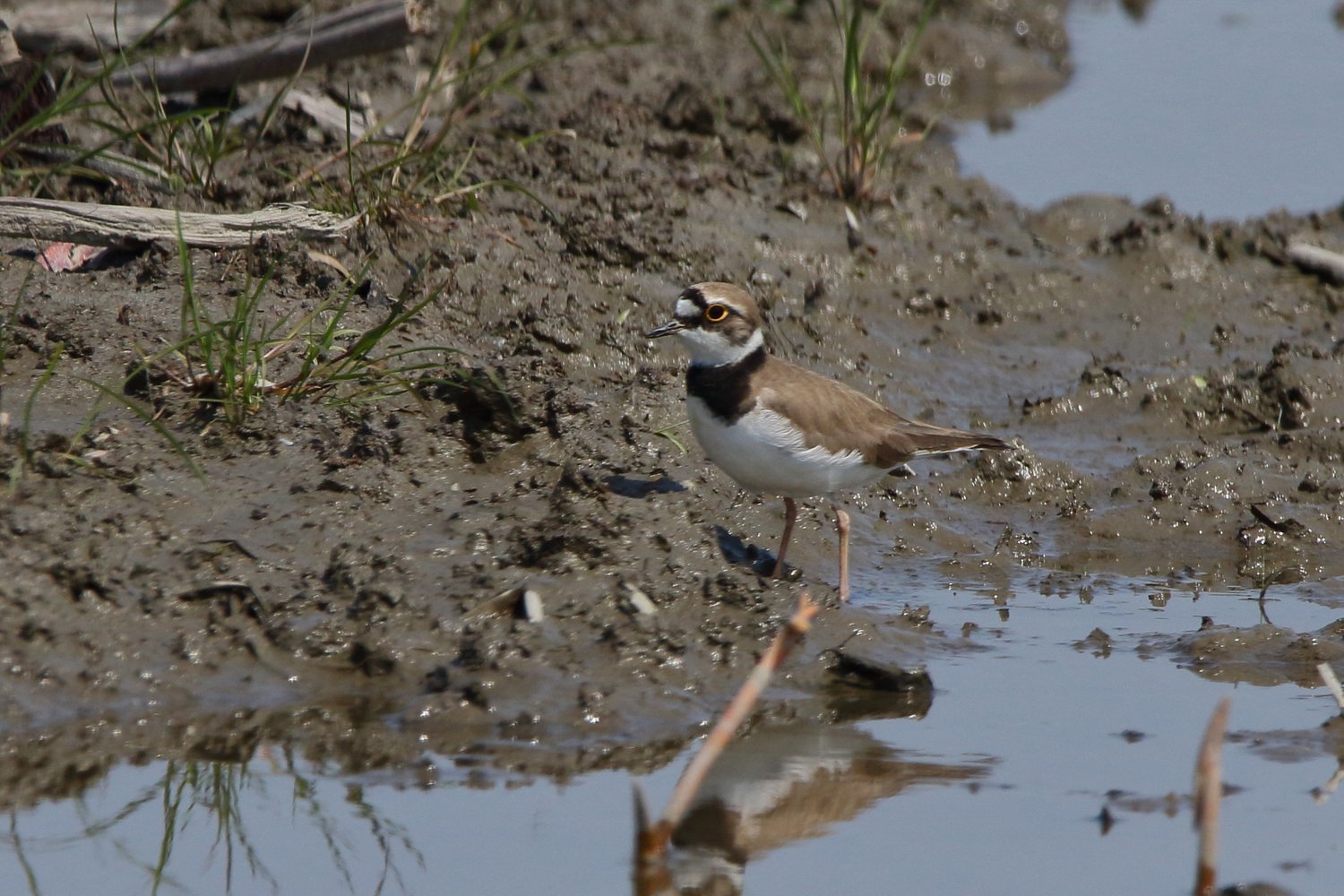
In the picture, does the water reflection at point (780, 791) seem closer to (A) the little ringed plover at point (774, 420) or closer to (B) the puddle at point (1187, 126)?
(A) the little ringed plover at point (774, 420)

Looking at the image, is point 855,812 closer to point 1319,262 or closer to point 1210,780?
point 1210,780

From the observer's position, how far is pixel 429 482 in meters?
7.12

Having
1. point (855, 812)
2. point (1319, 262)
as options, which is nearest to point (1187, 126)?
point (1319, 262)

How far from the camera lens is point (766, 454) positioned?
6.70 m

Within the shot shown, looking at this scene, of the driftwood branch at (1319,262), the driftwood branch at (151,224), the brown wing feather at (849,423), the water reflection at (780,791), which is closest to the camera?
the water reflection at (780,791)

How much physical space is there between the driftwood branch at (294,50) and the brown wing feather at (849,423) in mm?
3583

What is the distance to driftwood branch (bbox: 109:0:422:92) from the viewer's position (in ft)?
30.7

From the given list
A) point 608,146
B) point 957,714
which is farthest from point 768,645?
point 608,146

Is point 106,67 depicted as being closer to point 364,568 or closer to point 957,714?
point 364,568

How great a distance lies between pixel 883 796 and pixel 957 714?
833mm

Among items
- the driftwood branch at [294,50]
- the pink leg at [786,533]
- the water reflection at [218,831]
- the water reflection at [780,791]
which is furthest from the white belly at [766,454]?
the driftwood branch at [294,50]

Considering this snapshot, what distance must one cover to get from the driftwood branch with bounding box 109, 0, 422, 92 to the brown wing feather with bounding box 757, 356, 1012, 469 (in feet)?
11.8

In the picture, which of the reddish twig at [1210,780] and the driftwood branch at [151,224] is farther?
the driftwood branch at [151,224]

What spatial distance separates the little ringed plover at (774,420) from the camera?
6.73 m
